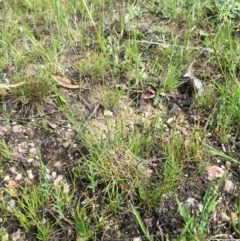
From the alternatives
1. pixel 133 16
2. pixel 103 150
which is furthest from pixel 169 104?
pixel 133 16

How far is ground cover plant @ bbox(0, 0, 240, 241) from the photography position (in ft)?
4.68

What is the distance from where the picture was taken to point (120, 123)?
1.63 meters

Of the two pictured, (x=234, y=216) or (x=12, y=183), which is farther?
(x=12, y=183)

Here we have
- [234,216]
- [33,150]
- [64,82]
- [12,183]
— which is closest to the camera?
[234,216]

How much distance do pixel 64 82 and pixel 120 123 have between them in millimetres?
428

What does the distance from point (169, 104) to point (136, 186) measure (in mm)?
504

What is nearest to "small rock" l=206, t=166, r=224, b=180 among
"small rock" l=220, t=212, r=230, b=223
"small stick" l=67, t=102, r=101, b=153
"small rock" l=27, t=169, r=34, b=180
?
"small rock" l=220, t=212, r=230, b=223

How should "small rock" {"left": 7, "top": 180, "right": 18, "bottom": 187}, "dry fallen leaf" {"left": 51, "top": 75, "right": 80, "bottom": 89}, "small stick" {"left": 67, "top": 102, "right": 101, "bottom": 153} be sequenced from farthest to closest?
"dry fallen leaf" {"left": 51, "top": 75, "right": 80, "bottom": 89}, "small stick" {"left": 67, "top": 102, "right": 101, "bottom": 153}, "small rock" {"left": 7, "top": 180, "right": 18, "bottom": 187}

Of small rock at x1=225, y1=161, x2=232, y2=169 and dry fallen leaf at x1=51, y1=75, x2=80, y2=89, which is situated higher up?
dry fallen leaf at x1=51, y1=75, x2=80, y2=89

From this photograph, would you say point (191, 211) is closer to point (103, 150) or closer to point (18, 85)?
point (103, 150)

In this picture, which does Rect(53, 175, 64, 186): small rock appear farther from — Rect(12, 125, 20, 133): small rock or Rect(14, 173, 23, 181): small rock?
Rect(12, 125, 20, 133): small rock

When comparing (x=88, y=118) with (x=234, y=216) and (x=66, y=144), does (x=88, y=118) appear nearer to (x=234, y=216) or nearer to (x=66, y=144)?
(x=66, y=144)

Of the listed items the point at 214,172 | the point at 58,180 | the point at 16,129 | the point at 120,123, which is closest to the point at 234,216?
the point at 214,172

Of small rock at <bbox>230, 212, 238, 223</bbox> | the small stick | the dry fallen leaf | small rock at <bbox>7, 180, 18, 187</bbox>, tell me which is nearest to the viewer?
small rock at <bbox>230, 212, 238, 223</bbox>
